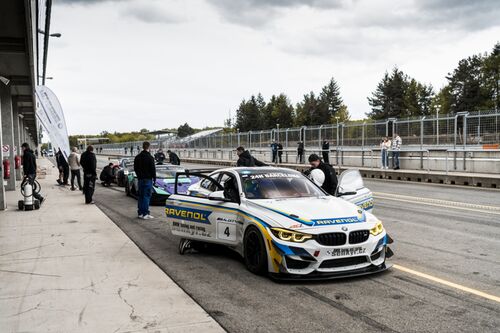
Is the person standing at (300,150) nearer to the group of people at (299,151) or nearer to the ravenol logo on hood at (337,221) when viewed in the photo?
the group of people at (299,151)

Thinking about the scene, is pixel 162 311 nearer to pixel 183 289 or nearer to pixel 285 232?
pixel 183 289

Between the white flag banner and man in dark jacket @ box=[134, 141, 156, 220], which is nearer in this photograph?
man in dark jacket @ box=[134, 141, 156, 220]

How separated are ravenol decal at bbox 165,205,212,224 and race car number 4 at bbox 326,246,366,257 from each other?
7.45 ft

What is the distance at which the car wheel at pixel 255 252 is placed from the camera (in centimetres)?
639

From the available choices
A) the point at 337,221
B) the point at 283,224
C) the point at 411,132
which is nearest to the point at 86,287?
the point at 283,224

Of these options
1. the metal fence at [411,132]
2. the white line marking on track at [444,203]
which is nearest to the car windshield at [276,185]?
the white line marking on track at [444,203]

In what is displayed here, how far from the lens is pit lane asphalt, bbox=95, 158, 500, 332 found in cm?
477

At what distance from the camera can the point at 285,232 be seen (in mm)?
6121

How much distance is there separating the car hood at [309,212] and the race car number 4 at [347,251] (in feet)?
1.05

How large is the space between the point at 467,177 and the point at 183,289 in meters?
17.5

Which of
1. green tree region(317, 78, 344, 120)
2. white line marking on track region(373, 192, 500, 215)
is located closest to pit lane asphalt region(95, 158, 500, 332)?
white line marking on track region(373, 192, 500, 215)

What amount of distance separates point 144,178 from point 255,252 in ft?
20.6

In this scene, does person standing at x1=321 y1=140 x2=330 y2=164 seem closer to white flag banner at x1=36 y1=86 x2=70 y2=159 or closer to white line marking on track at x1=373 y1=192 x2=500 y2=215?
white line marking on track at x1=373 y1=192 x2=500 y2=215

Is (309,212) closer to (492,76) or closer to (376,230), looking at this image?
(376,230)
